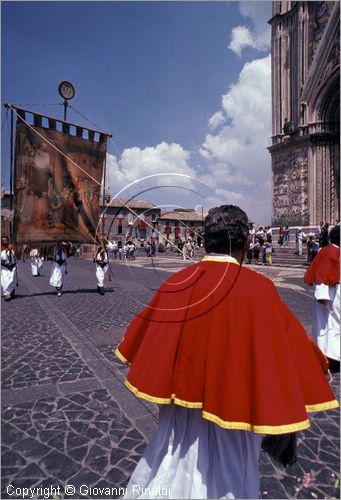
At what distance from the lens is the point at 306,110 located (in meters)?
21.1

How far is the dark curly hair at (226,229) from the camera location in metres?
1.82

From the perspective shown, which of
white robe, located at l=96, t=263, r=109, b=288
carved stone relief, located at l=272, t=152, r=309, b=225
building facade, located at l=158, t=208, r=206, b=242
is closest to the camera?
building facade, located at l=158, t=208, r=206, b=242

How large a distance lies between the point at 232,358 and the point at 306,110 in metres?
23.3

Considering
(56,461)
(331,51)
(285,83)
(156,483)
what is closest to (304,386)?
(156,483)

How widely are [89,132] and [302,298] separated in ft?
24.4

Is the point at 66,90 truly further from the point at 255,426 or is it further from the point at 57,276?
the point at 57,276

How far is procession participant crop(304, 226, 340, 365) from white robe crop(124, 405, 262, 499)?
3.26 metres

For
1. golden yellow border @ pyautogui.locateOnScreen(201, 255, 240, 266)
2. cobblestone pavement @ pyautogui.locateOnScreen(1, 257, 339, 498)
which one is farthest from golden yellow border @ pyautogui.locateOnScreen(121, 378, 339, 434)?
golden yellow border @ pyautogui.locateOnScreen(201, 255, 240, 266)

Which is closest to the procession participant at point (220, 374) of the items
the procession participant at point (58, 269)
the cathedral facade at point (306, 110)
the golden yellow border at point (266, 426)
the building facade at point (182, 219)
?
the golden yellow border at point (266, 426)

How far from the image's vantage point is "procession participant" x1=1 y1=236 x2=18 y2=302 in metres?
10.1

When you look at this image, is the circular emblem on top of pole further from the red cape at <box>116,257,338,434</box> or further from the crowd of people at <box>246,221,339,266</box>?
the crowd of people at <box>246,221,339,266</box>

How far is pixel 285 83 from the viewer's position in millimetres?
22719

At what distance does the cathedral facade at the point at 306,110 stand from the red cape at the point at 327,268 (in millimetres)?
17415

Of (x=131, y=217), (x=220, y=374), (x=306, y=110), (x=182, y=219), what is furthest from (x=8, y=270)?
(x=306, y=110)
